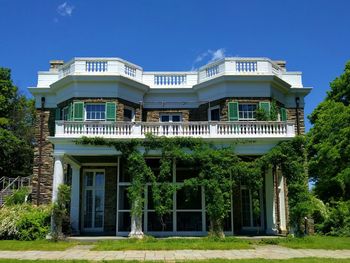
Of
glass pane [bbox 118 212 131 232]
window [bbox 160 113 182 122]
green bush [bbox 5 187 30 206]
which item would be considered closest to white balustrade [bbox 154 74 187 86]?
window [bbox 160 113 182 122]

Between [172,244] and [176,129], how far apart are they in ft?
17.9

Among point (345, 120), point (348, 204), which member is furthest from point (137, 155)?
point (345, 120)

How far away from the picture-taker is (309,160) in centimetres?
3020

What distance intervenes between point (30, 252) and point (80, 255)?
6.68ft

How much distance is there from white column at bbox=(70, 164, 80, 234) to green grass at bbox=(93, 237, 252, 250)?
481 cm

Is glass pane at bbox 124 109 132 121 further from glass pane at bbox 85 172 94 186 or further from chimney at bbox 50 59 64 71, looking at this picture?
chimney at bbox 50 59 64 71

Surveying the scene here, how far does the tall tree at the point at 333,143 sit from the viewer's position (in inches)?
990

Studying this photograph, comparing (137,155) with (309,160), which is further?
(309,160)

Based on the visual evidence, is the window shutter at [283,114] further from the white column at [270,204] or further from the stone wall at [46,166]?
the stone wall at [46,166]

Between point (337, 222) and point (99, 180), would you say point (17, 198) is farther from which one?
point (337, 222)

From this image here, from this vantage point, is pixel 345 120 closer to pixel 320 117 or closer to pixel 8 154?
pixel 320 117

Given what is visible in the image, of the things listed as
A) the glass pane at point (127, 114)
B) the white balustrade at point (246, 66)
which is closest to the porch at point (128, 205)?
the glass pane at point (127, 114)

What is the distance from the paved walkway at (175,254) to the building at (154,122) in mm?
4977

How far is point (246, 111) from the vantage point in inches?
829
